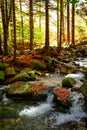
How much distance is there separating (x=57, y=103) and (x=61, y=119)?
1437 mm

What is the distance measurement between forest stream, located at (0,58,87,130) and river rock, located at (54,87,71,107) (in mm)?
268

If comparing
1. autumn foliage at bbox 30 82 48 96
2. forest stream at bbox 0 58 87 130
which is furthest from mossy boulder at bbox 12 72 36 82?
forest stream at bbox 0 58 87 130

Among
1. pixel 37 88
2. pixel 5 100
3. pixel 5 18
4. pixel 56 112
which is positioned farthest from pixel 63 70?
pixel 5 18

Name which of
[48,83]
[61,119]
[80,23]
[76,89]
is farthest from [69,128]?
[80,23]

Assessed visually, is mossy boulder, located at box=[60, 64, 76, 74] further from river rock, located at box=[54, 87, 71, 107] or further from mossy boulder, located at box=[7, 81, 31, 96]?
mossy boulder, located at box=[7, 81, 31, 96]

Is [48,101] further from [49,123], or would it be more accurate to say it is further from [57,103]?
[49,123]

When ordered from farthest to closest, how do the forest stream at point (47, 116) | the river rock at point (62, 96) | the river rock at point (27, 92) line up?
the river rock at point (27, 92)
the river rock at point (62, 96)
the forest stream at point (47, 116)

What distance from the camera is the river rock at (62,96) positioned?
37.2ft

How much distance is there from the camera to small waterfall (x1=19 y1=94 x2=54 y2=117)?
1060cm

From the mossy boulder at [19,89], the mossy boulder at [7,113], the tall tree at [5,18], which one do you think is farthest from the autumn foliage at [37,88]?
the tall tree at [5,18]

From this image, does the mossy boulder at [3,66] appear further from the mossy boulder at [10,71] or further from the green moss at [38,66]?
the green moss at [38,66]

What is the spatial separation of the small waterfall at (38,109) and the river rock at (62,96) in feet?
1.35

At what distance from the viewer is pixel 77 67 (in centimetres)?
1752

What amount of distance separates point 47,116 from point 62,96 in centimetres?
156
